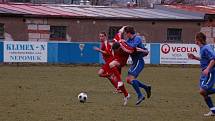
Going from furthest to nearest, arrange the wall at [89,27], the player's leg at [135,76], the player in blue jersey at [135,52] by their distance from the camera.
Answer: the wall at [89,27] → the player's leg at [135,76] → the player in blue jersey at [135,52]

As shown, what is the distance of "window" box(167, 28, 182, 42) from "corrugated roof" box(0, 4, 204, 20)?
100 centimetres

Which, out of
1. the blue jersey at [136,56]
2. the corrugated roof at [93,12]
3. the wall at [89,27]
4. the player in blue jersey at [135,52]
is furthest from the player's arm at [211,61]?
the corrugated roof at [93,12]

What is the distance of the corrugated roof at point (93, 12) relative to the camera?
47.7 m

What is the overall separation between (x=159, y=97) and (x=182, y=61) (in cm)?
2169

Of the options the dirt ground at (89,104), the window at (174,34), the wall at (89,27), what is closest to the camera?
the dirt ground at (89,104)

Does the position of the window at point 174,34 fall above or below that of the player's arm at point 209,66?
below

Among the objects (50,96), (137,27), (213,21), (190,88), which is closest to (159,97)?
(50,96)

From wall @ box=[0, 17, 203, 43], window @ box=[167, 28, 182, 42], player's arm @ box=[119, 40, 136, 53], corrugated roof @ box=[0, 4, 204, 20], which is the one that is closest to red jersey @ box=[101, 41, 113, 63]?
player's arm @ box=[119, 40, 136, 53]

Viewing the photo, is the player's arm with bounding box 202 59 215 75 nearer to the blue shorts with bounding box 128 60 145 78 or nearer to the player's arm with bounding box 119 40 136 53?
the player's arm with bounding box 119 40 136 53

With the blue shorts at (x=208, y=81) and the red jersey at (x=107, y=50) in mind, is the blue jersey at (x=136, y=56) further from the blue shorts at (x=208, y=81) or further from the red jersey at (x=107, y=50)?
the red jersey at (x=107, y=50)

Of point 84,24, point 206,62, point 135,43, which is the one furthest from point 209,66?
point 84,24

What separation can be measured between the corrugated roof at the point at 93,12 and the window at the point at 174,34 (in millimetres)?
996

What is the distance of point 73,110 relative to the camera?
567 inches

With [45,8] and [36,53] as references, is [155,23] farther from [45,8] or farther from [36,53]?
[36,53]
